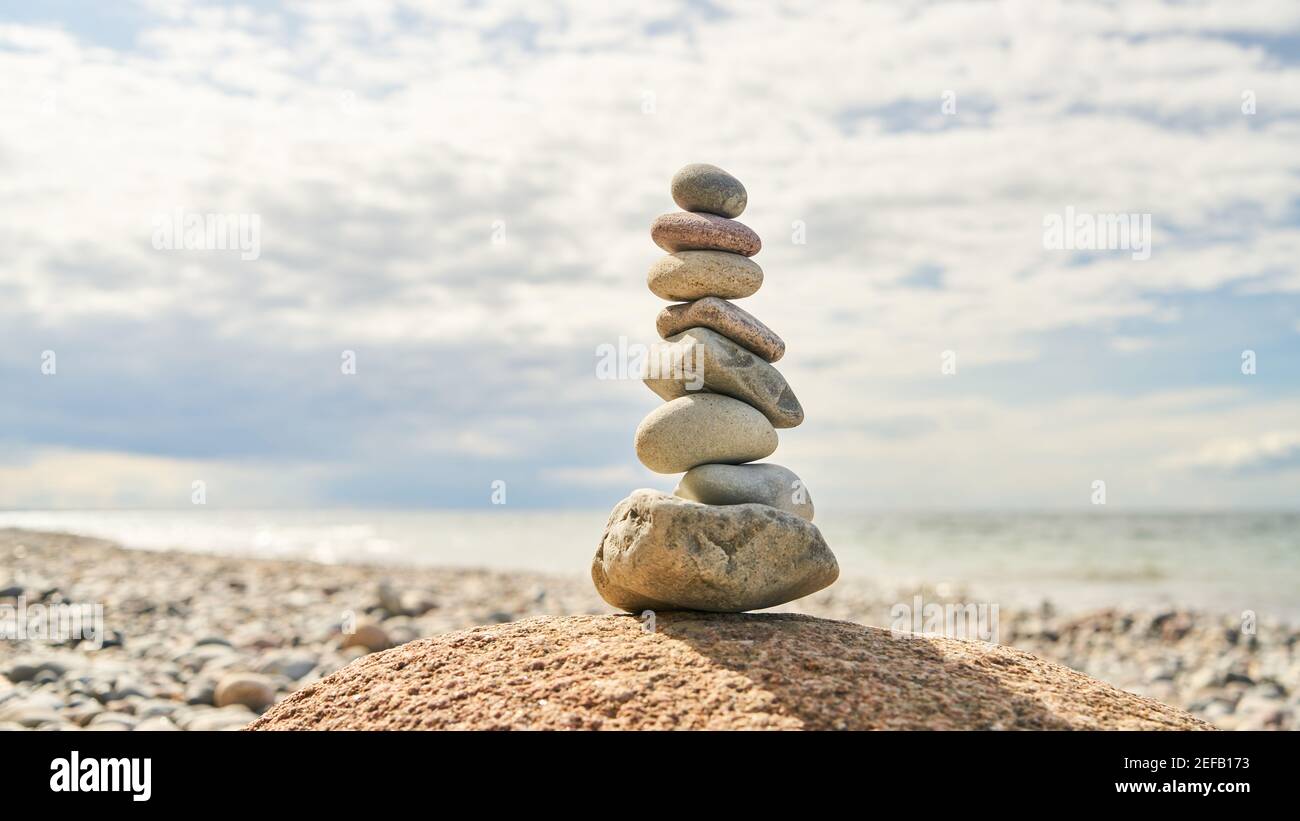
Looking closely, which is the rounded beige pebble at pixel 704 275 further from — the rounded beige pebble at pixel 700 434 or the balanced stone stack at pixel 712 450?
the rounded beige pebble at pixel 700 434

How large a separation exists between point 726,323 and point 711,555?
1590mm

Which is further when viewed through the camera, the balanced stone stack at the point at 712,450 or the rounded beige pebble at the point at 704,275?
the rounded beige pebble at the point at 704,275

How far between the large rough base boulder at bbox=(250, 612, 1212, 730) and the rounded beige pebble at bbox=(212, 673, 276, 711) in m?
3.32

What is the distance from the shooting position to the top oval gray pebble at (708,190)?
19.5 ft

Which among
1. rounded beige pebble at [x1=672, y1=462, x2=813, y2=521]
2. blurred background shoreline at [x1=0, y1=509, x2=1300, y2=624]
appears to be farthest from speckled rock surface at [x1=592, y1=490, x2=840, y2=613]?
blurred background shoreline at [x1=0, y1=509, x2=1300, y2=624]

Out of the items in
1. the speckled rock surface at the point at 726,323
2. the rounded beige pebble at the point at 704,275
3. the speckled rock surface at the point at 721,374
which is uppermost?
the rounded beige pebble at the point at 704,275

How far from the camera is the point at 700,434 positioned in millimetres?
5578

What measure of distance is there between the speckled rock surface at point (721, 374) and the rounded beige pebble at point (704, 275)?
0.26 metres

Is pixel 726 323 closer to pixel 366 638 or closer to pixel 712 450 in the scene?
pixel 712 450

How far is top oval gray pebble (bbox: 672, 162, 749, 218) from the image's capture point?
5.95 m

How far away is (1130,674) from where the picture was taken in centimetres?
1247

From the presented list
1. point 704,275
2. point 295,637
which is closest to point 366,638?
point 295,637

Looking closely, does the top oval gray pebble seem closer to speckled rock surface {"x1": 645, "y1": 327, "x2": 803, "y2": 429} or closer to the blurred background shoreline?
speckled rock surface {"x1": 645, "y1": 327, "x2": 803, "y2": 429}

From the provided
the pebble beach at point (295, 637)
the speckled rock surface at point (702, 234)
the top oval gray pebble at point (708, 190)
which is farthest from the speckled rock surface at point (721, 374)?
the pebble beach at point (295, 637)
